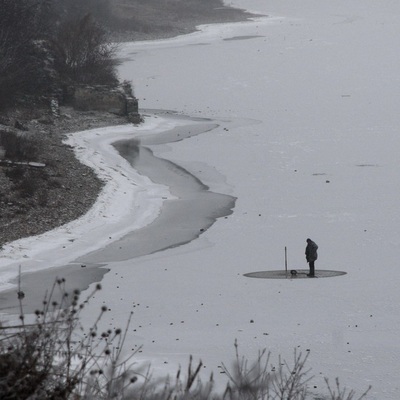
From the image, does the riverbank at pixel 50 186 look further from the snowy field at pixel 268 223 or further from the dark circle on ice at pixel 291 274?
the dark circle on ice at pixel 291 274

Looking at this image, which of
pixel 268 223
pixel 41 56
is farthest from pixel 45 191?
pixel 41 56

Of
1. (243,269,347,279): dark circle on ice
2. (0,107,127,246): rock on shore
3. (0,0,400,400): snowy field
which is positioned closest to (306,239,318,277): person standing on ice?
(243,269,347,279): dark circle on ice

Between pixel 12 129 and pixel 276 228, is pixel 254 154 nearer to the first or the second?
pixel 12 129

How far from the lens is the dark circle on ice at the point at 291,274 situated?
59.1 ft

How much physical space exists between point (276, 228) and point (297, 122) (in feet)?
58.4

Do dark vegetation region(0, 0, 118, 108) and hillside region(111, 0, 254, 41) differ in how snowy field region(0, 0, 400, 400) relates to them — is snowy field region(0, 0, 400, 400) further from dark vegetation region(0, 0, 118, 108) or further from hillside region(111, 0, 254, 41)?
hillside region(111, 0, 254, 41)

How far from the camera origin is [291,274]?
1820cm

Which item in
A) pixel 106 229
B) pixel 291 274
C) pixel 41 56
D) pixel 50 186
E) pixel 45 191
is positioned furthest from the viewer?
pixel 41 56

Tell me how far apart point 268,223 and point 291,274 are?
Answer: 16.1 feet

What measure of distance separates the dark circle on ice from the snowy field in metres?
0.27

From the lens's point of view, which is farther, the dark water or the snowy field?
the dark water

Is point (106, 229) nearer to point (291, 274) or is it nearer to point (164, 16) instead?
point (291, 274)

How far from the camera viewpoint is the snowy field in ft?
45.6

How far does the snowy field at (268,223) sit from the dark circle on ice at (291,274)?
0.27 metres
